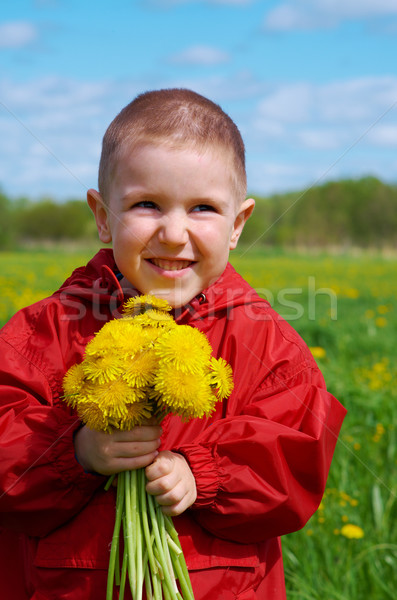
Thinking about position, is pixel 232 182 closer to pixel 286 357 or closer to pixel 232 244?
pixel 232 244

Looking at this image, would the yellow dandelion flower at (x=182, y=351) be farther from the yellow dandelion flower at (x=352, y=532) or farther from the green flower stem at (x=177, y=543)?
the yellow dandelion flower at (x=352, y=532)

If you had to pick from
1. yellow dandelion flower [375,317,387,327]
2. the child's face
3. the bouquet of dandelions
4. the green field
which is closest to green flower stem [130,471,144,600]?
the bouquet of dandelions

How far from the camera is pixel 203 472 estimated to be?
1.55m

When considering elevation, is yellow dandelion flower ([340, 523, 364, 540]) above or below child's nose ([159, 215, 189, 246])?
below

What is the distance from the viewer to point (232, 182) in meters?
1.78

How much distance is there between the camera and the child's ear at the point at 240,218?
190cm

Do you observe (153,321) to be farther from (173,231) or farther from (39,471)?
(39,471)

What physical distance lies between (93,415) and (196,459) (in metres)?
0.33

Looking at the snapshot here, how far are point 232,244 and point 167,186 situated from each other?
37cm

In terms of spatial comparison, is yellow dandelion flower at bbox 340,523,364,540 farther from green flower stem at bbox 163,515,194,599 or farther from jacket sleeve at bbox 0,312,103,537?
jacket sleeve at bbox 0,312,103,537

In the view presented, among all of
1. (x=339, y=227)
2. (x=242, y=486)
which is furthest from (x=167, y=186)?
(x=339, y=227)

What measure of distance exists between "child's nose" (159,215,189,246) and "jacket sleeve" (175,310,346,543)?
0.40 m

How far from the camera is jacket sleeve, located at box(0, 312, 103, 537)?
5.10 ft

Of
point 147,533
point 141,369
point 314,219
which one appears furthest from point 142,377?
point 314,219
